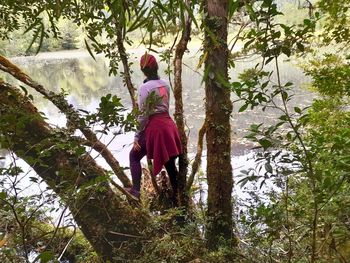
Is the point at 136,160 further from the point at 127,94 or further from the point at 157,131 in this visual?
the point at 127,94

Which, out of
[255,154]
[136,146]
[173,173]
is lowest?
[173,173]

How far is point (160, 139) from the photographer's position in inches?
131

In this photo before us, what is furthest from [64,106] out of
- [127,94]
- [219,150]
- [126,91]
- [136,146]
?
[126,91]

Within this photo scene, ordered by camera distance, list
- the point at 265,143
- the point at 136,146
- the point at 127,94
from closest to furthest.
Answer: the point at 265,143 → the point at 136,146 → the point at 127,94

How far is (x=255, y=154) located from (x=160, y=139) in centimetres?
166

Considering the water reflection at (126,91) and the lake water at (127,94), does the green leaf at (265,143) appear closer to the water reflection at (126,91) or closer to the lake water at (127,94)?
the lake water at (127,94)

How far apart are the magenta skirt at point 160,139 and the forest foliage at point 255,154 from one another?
0.54 m

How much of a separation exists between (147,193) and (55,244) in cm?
172

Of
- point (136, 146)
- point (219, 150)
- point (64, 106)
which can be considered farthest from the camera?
point (136, 146)

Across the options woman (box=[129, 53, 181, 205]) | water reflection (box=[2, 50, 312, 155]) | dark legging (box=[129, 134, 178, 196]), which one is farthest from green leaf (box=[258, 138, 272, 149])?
water reflection (box=[2, 50, 312, 155])

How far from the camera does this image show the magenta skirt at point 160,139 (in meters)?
3.32

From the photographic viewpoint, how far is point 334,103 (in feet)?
11.3

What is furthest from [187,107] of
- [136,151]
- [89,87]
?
[136,151]

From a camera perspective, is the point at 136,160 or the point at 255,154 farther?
the point at 136,160
